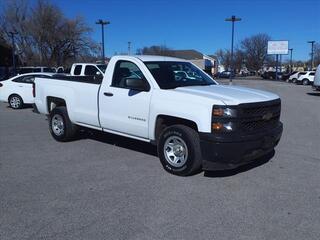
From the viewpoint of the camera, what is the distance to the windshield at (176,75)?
645 cm

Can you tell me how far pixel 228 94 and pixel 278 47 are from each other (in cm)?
7426

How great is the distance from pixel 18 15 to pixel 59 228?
54446 mm

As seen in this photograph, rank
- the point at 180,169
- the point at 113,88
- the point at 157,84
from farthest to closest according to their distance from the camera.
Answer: the point at 113,88 < the point at 157,84 < the point at 180,169

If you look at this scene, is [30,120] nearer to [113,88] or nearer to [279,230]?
[113,88]

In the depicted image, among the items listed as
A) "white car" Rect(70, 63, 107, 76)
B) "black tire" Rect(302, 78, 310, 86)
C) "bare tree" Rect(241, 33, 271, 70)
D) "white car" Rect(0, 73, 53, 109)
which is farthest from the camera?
"bare tree" Rect(241, 33, 271, 70)

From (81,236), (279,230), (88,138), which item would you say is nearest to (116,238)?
(81,236)

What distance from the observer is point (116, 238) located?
12.7 feet

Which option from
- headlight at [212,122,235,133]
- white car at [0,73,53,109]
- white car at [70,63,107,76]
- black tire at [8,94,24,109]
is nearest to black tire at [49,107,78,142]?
headlight at [212,122,235,133]

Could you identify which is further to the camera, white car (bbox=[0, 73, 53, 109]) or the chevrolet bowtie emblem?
white car (bbox=[0, 73, 53, 109])

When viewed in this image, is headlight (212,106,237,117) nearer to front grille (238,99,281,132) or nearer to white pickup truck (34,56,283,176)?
white pickup truck (34,56,283,176)

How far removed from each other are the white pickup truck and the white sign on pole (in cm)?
7250

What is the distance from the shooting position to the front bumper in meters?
5.32

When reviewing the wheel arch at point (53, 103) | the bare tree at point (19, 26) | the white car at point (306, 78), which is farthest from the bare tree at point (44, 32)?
the wheel arch at point (53, 103)

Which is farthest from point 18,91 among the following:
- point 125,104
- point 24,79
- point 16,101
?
point 125,104
